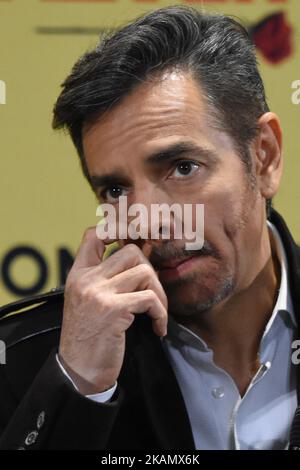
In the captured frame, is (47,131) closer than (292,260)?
No

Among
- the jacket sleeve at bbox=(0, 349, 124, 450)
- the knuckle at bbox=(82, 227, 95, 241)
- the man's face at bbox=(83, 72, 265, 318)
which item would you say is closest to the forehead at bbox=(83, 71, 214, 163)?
the man's face at bbox=(83, 72, 265, 318)

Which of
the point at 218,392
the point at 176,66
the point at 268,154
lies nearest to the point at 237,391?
the point at 218,392

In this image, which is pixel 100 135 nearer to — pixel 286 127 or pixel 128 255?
pixel 128 255

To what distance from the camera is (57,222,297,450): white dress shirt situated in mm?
1345

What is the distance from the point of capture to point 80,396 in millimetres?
1193

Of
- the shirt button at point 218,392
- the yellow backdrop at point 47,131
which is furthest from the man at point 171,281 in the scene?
the yellow backdrop at point 47,131

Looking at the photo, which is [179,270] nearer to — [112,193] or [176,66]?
[112,193]

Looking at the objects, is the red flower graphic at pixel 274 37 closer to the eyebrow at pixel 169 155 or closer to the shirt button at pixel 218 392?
the eyebrow at pixel 169 155

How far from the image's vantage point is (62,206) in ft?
5.84

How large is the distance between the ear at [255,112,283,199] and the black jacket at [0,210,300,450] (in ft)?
0.31

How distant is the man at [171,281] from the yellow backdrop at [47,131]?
0.29 metres

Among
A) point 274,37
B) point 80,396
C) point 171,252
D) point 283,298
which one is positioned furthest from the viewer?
point 274,37

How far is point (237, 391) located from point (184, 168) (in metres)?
0.35

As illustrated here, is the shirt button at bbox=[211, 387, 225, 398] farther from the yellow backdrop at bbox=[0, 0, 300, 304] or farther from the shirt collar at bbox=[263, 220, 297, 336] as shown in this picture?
the yellow backdrop at bbox=[0, 0, 300, 304]
